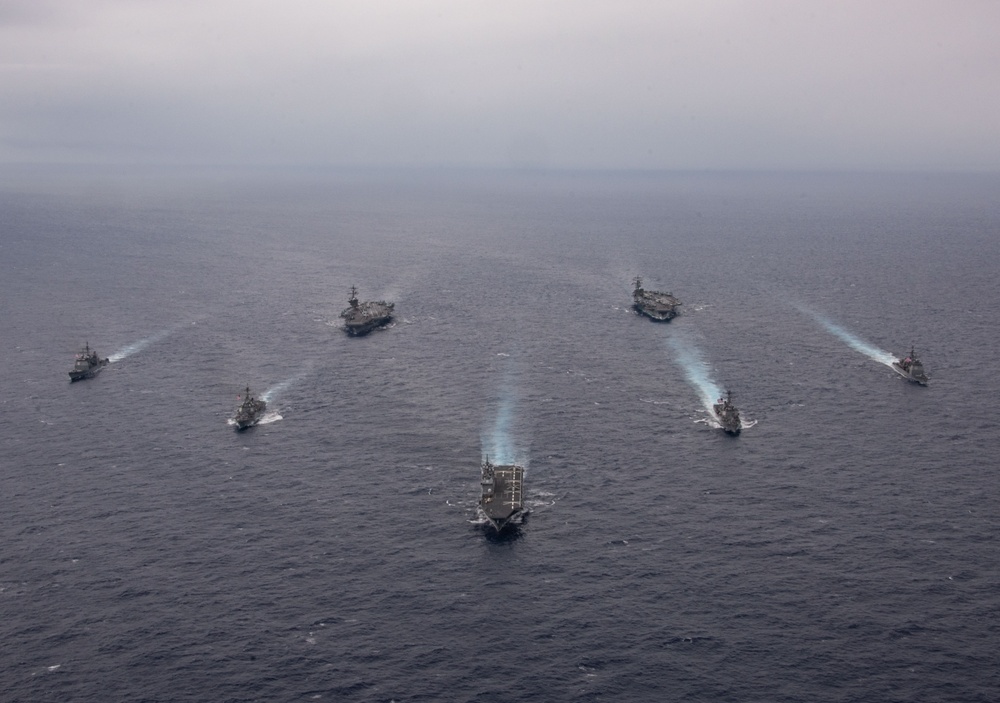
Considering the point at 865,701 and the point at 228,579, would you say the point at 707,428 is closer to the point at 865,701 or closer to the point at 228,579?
the point at 865,701

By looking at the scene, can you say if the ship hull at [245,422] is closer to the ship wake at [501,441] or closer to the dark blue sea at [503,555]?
the dark blue sea at [503,555]

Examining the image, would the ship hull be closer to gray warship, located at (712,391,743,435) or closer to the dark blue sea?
the dark blue sea

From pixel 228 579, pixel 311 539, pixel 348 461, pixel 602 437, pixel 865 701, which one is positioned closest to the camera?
pixel 865 701

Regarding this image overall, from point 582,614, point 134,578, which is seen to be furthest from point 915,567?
point 134,578

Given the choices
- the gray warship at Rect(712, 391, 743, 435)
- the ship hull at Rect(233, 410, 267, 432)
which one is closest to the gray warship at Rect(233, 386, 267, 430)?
the ship hull at Rect(233, 410, 267, 432)

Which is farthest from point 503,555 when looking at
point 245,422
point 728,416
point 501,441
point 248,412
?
point 248,412

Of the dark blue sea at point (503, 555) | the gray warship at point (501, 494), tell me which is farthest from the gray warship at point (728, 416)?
the gray warship at point (501, 494)
